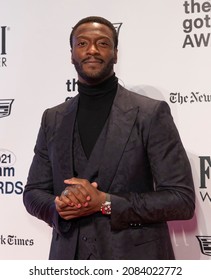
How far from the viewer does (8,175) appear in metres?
2.14

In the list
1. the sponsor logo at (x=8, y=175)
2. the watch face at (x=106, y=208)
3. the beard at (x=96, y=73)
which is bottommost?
the sponsor logo at (x=8, y=175)

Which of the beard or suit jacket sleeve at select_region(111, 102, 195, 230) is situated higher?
the beard

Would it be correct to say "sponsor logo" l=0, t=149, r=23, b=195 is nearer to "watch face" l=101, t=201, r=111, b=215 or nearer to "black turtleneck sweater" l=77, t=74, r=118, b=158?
"black turtleneck sweater" l=77, t=74, r=118, b=158

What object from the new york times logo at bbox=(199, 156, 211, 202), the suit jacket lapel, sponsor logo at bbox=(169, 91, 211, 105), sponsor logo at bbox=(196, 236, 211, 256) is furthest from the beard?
sponsor logo at bbox=(196, 236, 211, 256)

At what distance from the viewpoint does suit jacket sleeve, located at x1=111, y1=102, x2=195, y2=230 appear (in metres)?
1.37

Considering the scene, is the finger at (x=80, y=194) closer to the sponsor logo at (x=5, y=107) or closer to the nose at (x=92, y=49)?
the nose at (x=92, y=49)

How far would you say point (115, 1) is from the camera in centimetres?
198

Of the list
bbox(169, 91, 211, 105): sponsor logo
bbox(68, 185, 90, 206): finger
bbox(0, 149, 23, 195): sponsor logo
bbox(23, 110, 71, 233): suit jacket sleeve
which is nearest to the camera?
bbox(68, 185, 90, 206): finger

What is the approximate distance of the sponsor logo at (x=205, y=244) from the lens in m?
1.88

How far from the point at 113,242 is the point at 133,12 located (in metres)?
1.06

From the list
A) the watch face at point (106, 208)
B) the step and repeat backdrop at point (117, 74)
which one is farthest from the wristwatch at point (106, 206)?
the step and repeat backdrop at point (117, 74)

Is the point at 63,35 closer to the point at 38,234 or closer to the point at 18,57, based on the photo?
the point at 18,57

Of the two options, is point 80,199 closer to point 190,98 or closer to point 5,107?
point 190,98
